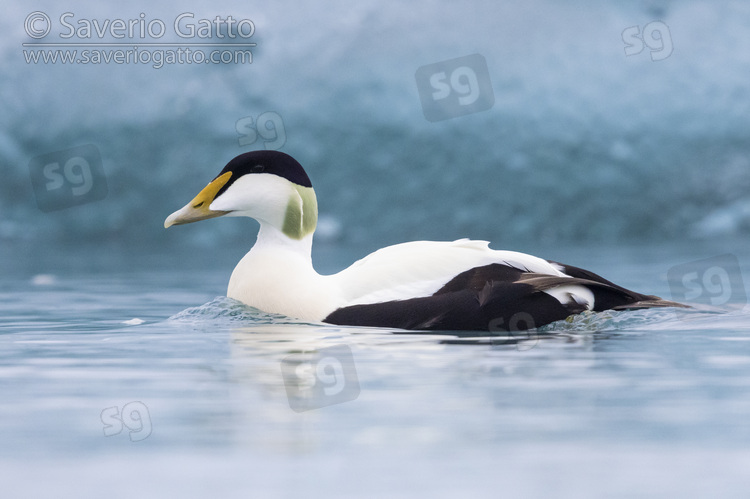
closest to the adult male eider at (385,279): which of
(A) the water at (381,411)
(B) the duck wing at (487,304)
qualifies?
(B) the duck wing at (487,304)

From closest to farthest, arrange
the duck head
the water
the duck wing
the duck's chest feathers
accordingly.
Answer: the water, the duck wing, the duck's chest feathers, the duck head

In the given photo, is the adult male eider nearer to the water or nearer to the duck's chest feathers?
the duck's chest feathers

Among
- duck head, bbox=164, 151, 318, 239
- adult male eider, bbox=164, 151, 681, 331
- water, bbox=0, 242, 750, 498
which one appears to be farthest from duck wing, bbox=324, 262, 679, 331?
duck head, bbox=164, 151, 318, 239

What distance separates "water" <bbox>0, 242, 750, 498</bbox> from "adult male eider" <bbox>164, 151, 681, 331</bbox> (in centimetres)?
11

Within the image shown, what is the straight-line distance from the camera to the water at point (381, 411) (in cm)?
269

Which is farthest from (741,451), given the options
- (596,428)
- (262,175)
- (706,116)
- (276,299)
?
(706,116)

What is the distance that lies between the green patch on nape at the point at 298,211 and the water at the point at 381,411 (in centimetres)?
49

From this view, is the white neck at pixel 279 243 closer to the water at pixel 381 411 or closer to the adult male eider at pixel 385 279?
the adult male eider at pixel 385 279

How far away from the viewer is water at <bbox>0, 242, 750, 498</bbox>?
2.69 m

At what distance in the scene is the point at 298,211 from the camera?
5840 mm

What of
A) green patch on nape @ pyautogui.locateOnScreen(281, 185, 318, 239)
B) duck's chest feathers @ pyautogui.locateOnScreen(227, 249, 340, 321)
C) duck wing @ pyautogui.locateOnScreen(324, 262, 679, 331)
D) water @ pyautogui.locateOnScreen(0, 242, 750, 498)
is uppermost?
green patch on nape @ pyautogui.locateOnScreen(281, 185, 318, 239)

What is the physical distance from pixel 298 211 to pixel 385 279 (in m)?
0.79

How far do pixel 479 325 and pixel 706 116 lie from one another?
19070mm

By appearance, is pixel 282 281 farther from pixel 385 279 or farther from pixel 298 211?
pixel 385 279
